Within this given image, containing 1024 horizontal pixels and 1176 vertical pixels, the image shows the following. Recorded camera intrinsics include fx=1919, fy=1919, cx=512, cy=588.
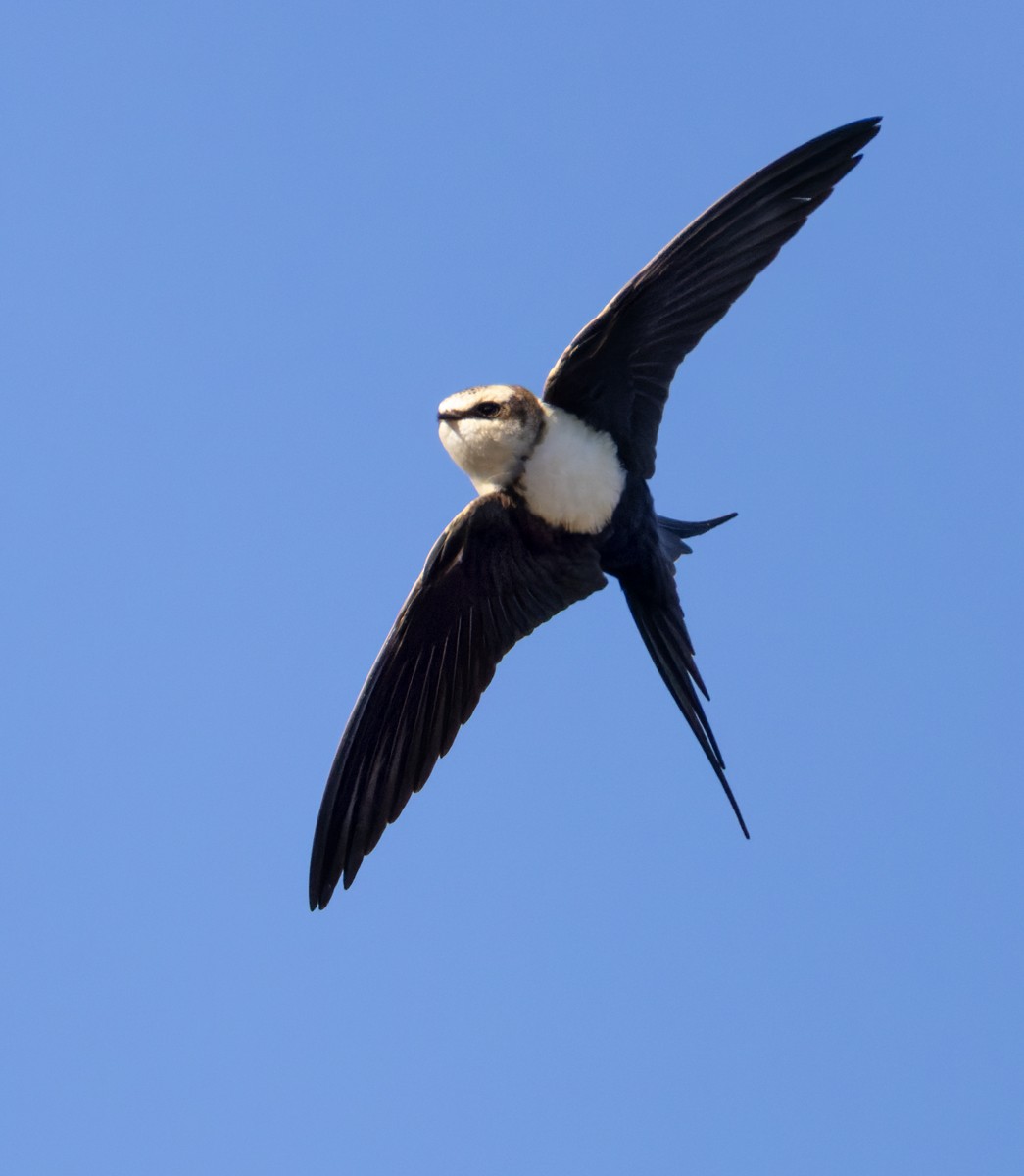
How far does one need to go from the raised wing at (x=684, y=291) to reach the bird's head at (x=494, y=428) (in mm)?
145

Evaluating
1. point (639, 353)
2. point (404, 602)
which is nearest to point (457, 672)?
point (404, 602)

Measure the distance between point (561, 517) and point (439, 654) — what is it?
1.96 feet

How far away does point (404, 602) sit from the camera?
19.1 ft

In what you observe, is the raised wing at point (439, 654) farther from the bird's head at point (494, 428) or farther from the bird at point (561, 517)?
the bird's head at point (494, 428)

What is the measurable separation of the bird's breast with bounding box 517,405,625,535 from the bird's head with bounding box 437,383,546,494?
0.04 m

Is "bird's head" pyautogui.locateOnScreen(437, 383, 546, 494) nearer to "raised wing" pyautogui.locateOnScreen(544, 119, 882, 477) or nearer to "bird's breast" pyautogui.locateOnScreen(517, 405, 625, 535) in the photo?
"bird's breast" pyautogui.locateOnScreen(517, 405, 625, 535)

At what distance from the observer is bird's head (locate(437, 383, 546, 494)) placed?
555cm

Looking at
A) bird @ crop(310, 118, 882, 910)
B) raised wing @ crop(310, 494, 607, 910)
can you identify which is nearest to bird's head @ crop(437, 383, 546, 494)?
bird @ crop(310, 118, 882, 910)

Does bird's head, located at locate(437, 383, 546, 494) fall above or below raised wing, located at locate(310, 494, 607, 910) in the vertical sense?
above

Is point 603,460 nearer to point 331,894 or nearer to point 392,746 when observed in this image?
point 392,746

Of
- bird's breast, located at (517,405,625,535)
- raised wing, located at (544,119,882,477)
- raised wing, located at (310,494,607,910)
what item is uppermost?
raised wing, located at (544,119,882,477)

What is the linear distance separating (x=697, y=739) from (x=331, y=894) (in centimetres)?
119

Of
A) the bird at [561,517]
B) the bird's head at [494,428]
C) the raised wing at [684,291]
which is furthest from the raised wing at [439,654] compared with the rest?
the raised wing at [684,291]

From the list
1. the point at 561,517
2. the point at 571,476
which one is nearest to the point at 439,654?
the point at 561,517
